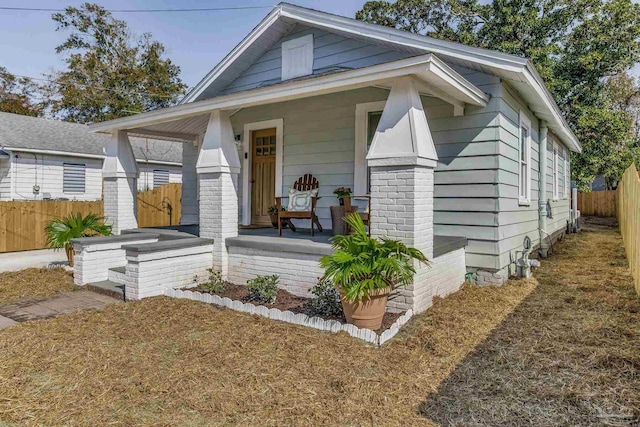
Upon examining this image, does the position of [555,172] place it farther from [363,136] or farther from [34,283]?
[34,283]

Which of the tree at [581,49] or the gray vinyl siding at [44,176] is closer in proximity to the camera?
the gray vinyl siding at [44,176]

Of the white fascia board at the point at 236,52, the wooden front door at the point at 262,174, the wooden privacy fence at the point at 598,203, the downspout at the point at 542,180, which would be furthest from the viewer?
the wooden privacy fence at the point at 598,203

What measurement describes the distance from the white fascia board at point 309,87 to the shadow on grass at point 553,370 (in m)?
2.66

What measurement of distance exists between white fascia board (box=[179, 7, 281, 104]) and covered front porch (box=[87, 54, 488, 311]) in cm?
77

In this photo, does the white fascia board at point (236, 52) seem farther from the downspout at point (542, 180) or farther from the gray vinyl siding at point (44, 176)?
the gray vinyl siding at point (44, 176)

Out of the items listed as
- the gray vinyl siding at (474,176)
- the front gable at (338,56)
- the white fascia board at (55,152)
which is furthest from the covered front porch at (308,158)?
the white fascia board at (55,152)

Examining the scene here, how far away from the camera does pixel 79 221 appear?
7.04m

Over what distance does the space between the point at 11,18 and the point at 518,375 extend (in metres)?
19.3

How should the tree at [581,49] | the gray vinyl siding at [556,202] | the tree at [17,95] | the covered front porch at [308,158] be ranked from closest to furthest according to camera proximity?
the covered front porch at [308,158], the gray vinyl siding at [556,202], the tree at [581,49], the tree at [17,95]

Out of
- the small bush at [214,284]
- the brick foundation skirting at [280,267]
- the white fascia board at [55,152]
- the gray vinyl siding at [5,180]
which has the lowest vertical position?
the small bush at [214,284]

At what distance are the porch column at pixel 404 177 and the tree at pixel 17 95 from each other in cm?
2591

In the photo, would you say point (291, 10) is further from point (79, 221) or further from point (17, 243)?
point (17, 243)

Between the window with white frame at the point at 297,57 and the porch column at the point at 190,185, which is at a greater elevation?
the window with white frame at the point at 297,57

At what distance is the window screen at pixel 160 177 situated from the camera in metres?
17.0
